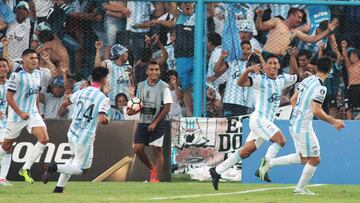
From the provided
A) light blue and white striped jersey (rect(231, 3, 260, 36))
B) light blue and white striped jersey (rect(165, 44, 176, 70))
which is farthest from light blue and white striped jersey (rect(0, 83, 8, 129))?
light blue and white striped jersey (rect(231, 3, 260, 36))

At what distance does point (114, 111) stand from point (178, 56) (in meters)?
1.56

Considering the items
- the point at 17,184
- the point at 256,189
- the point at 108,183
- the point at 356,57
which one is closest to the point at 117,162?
the point at 108,183

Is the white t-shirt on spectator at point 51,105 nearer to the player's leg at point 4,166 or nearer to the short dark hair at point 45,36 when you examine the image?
the short dark hair at point 45,36

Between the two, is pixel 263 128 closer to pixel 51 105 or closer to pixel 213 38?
pixel 213 38

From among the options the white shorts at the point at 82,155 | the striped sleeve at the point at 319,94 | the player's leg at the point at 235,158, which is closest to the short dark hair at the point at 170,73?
the player's leg at the point at 235,158

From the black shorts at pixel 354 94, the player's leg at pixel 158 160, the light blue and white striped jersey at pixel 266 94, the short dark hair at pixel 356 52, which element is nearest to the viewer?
the light blue and white striped jersey at pixel 266 94

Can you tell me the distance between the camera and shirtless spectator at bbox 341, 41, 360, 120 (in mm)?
18203

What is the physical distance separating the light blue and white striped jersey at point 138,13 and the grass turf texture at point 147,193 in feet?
10.6

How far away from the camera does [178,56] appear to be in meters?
18.5

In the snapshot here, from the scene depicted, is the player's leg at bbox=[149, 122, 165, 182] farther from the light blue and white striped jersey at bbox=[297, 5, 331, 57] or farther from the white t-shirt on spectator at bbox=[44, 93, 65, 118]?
the light blue and white striped jersey at bbox=[297, 5, 331, 57]

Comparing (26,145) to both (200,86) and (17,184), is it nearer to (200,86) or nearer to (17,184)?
(17,184)

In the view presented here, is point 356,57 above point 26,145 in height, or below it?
above

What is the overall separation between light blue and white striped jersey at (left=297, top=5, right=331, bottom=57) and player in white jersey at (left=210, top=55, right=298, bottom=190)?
9.31 feet

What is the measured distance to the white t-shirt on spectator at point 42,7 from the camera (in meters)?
18.7
